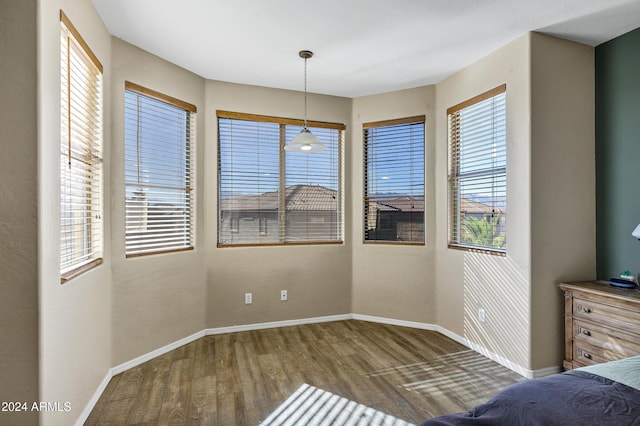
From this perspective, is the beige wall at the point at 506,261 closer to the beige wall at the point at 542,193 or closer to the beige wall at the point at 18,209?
the beige wall at the point at 542,193

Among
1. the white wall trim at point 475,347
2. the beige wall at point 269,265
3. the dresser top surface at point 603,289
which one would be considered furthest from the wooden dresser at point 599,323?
the beige wall at point 269,265

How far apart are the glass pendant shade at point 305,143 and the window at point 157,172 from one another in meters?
1.27

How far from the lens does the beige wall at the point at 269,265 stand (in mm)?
3990

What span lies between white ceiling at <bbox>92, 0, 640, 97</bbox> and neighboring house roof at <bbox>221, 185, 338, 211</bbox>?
1.39m

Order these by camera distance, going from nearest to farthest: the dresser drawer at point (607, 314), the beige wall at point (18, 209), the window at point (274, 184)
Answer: the beige wall at point (18, 209) < the dresser drawer at point (607, 314) < the window at point (274, 184)

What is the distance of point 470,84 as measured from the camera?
361 centimetres

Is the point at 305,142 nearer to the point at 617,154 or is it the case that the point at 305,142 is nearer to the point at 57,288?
the point at 57,288

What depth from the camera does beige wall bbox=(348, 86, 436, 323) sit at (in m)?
4.19

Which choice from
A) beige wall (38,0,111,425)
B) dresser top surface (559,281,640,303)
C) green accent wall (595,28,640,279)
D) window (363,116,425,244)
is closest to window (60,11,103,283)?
beige wall (38,0,111,425)

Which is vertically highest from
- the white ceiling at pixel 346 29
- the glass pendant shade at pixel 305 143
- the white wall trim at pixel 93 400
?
the white ceiling at pixel 346 29

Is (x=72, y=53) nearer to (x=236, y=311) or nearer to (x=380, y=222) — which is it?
Result: (x=236, y=311)

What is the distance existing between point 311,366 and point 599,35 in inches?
149

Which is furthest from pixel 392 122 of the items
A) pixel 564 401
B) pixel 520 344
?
pixel 564 401

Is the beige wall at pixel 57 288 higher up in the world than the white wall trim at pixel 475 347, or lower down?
higher up
